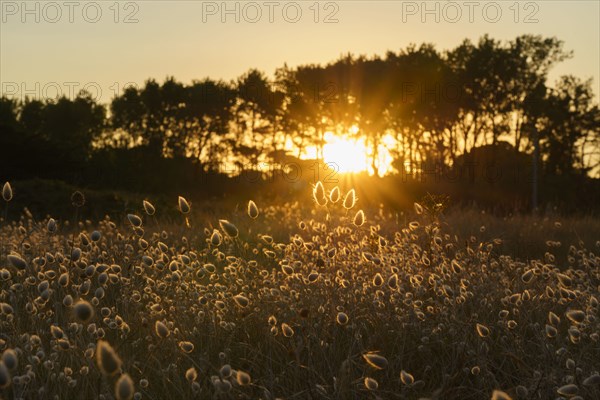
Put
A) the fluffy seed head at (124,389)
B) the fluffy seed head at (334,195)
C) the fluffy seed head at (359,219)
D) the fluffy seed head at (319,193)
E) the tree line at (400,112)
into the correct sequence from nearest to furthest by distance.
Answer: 1. the fluffy seed head at (124,389)
2. the fluffy seed head at (334,195)
3. the fluffy seed head at (319,193)
4. the fluffy seed head at (359,219)
5. the tree line at (400,112)

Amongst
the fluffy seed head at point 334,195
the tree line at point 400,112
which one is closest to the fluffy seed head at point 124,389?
the fluffy seed head at point 334,195

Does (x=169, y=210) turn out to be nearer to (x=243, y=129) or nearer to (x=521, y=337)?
(x=521, y=337)

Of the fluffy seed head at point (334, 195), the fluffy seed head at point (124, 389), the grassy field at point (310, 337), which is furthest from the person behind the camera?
the fluffy seed head at point (334, 195)

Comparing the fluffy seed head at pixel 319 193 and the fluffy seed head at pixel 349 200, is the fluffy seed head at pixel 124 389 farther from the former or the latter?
the fluffy seed head at pixel 319 193

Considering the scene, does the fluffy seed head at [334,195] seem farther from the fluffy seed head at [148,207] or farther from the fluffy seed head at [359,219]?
the fluffy seed head at [148,207]

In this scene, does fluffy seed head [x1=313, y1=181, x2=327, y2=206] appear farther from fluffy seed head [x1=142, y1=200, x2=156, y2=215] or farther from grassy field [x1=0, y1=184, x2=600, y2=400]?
fluffy seed head [x1=142, y1=200, x2=156, y2=215]

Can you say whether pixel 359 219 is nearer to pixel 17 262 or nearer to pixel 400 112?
pixel 17 262

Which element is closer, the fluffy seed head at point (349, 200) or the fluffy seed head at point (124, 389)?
the fluffy seed head at point (124, 389)

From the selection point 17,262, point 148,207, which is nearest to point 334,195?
point 148,207

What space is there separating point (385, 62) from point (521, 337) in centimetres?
3964

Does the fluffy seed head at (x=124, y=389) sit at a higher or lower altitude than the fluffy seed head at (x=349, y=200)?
lower

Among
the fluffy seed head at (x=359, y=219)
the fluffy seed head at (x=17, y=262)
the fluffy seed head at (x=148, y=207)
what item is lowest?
the fluffy seed head at (x=17, y=262)

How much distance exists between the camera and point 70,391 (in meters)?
3.07

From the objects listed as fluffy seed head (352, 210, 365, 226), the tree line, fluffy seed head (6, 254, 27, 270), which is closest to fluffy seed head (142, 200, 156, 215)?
fluffy seed head (6, 254, 27, 270)
